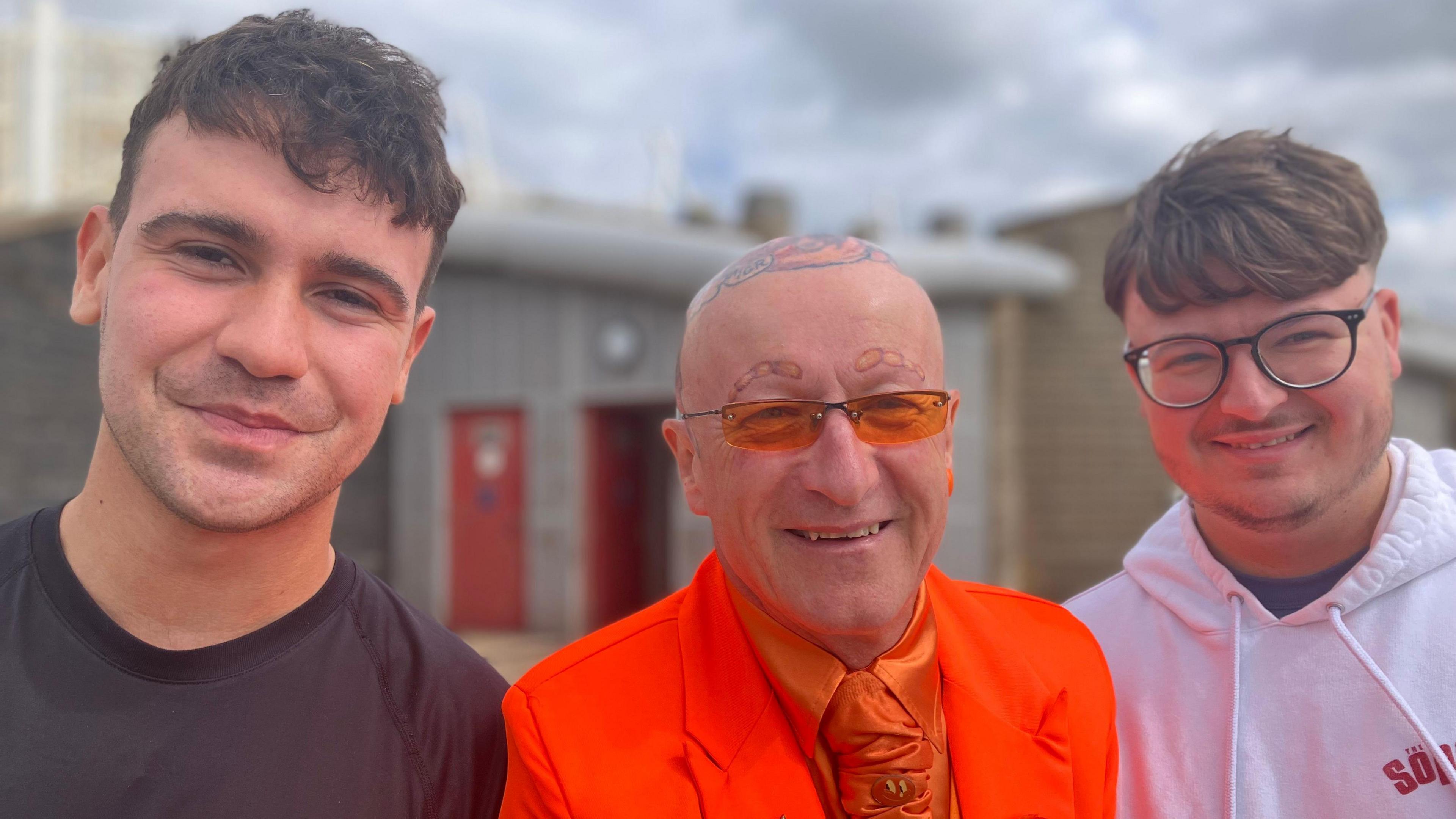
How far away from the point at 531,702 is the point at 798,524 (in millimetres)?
578

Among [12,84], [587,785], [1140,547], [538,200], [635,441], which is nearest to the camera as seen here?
[587,785]

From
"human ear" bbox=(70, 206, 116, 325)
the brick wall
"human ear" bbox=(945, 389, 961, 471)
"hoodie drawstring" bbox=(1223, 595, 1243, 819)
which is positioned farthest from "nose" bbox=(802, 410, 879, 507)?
the brick wall

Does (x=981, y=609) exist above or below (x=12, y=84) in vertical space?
below

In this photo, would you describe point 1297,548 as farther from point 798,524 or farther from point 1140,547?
point 798,524

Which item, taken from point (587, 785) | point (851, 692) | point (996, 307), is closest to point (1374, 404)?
point (851, 692)

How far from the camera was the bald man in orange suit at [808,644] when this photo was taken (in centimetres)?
161

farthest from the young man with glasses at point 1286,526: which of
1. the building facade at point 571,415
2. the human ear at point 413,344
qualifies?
the building facade at point 571,415

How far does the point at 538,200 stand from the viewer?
42.4 feet

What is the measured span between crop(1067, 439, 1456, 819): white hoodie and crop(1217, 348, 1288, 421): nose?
0.38 m

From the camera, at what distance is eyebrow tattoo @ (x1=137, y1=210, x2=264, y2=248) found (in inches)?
60.3

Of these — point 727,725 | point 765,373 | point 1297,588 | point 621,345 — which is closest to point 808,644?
point 727,725

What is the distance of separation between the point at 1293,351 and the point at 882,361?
3.33 ft

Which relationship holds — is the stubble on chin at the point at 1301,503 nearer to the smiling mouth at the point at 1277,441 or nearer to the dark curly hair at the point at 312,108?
the smiling mouth at the point at 1277,441

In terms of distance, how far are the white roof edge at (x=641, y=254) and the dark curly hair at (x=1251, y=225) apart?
Answer: 20.4 feet
